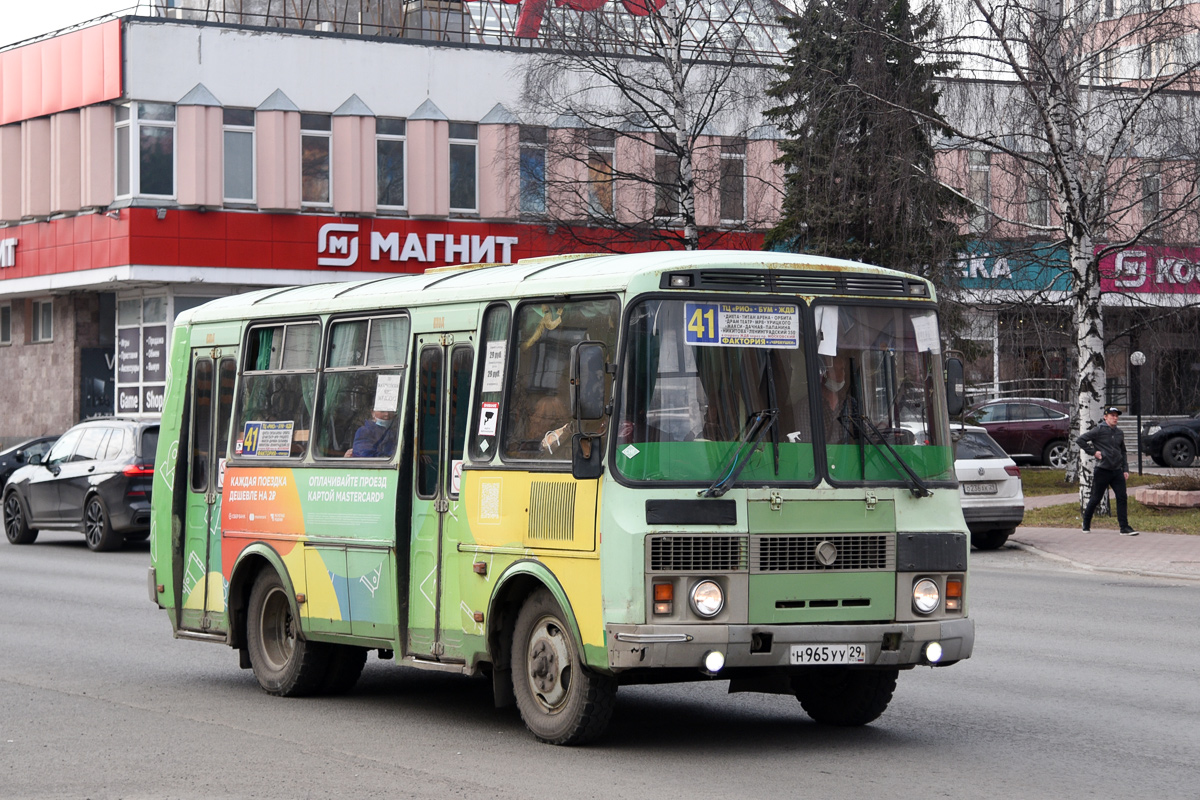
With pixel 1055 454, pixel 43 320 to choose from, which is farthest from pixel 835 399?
pixel 43 320

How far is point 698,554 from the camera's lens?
8.51 metres

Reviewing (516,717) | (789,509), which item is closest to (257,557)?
(516,717)

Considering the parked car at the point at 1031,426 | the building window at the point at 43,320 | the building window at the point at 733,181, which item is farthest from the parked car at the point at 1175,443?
the building window at the point at 43,320

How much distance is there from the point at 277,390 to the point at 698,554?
410cm

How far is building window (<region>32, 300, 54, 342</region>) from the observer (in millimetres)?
45250

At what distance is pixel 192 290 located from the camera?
138 feet

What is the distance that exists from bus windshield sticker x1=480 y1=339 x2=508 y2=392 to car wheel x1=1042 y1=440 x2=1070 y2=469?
32576 mm

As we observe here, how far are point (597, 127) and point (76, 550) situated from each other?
44.6 feet

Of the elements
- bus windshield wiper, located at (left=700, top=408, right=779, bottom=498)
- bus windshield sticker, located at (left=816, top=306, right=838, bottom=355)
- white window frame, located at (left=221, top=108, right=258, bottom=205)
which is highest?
white window frame, located at (left=221, top=108, right=258, bottom=205)

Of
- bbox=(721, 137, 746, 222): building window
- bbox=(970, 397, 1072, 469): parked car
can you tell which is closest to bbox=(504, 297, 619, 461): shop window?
bbox=(721, 137, 746, 222): building window

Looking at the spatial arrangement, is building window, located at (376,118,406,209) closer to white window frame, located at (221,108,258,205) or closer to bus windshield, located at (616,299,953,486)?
white window frame, located at (221,108,258,205)

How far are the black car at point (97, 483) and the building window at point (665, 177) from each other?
11.9 m

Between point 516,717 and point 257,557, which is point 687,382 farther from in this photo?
point 257,557

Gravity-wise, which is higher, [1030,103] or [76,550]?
[1030,103]
